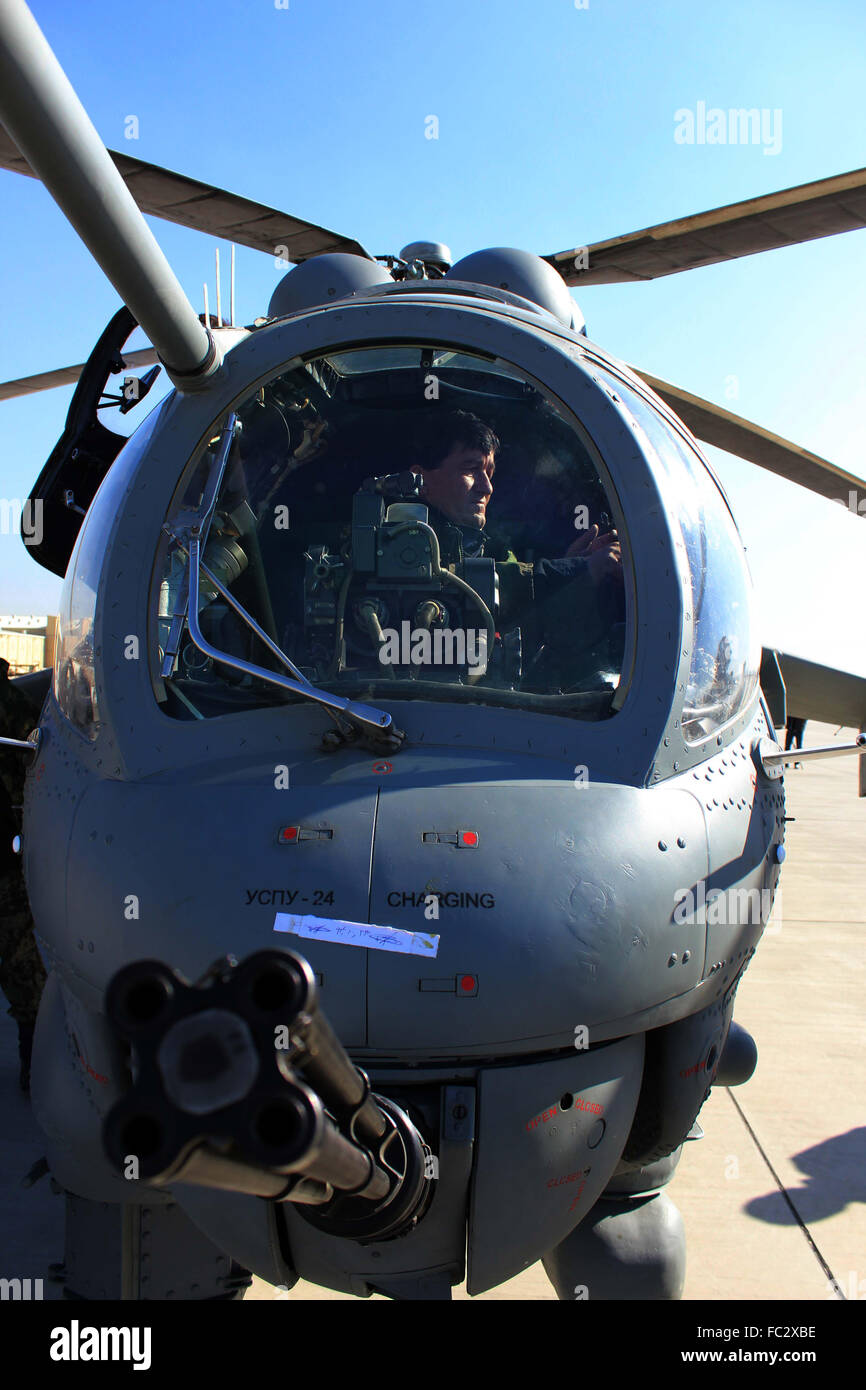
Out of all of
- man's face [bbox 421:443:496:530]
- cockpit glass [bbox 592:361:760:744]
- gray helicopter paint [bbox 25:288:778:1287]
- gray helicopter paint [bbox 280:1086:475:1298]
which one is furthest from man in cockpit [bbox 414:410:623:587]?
gray helicopter paint [bbox 280:1086:475:1298]

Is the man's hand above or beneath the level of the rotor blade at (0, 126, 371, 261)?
beneath

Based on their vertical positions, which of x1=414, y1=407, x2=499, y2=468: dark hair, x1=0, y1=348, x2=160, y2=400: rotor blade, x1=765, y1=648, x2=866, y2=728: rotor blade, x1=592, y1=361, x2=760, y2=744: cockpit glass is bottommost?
x1=765, y1=648, x2=866, y2=728: rotor blade

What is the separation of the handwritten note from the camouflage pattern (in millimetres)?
3049

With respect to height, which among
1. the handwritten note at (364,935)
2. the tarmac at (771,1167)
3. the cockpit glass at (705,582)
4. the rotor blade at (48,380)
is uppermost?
the rotor blade at (48,380)

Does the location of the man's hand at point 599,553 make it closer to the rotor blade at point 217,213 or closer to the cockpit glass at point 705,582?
the cockpit glass at point 705,582

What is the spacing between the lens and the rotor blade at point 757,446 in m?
5.00

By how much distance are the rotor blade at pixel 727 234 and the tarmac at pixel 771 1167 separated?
3617mm

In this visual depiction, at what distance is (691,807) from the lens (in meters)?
2.33

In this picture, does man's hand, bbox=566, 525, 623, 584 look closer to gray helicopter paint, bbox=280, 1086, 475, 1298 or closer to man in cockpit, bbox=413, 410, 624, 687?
man in cockpit, bbox=413, 410, 624, 687

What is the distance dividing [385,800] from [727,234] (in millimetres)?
3407

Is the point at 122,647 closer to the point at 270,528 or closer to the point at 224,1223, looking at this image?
the point at 270,528

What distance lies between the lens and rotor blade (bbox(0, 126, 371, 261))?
4301mm

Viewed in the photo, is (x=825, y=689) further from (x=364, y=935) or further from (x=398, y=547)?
(x=364, y=935)

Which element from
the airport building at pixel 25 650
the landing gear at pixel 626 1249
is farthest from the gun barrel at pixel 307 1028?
the airport building at pixel 25 650
